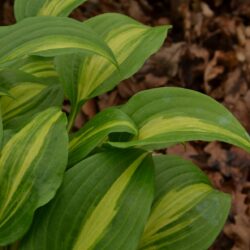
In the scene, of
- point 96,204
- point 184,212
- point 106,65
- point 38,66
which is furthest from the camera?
point 38,66

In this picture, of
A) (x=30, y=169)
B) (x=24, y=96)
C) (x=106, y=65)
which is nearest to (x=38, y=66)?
(x=24, y=96)

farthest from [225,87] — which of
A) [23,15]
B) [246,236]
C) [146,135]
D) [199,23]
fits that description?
[146,135]

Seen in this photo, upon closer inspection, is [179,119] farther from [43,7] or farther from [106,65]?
[43,7]

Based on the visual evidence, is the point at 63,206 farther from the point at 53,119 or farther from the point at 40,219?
the point at 53,119

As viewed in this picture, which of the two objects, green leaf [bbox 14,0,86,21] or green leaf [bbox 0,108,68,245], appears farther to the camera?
green leaf [bbox 14,0,86,21]

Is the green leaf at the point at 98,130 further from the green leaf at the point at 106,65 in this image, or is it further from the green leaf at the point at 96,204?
the green leaf at the point at 106,65

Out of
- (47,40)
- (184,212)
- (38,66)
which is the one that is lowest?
(184,212)

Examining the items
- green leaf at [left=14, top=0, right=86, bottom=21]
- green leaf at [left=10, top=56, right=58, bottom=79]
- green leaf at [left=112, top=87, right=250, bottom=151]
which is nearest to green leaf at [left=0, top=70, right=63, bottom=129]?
green leaf at [left=10, top=56, right=58, bottom=79]

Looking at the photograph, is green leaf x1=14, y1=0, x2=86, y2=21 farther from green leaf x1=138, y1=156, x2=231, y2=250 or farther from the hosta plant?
green leaf x1=138, y1=156, x2=231, y2=250
